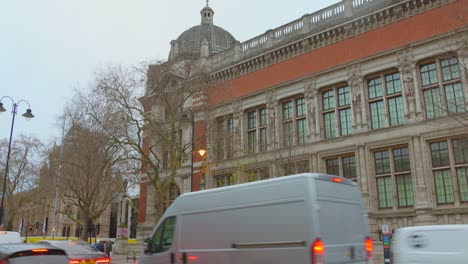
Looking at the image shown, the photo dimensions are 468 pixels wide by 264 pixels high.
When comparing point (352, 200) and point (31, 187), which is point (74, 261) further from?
point (31, 187)

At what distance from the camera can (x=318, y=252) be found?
811cm

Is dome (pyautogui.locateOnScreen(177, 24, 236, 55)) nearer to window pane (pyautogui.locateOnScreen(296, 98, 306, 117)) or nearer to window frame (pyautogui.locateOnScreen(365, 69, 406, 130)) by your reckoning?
window pane (pyautogui.locateOnScreen(296, 98, 306, 117))

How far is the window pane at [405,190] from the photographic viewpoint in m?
22.8

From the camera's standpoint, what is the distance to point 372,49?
2534 cm

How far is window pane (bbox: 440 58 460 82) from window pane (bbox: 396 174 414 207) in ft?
19.1

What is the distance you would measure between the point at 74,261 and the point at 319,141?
17594 millimetres

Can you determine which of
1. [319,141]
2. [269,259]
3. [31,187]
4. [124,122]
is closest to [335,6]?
[319,141]

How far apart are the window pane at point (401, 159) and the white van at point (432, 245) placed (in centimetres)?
1369

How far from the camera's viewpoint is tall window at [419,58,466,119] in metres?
22.1

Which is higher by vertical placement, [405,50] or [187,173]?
[405,50]

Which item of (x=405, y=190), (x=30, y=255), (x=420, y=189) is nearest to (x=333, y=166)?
(x=405, y=190)

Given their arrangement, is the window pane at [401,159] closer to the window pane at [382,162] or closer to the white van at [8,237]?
the window pane at [382,162]

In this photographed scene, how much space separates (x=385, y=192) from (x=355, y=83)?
691 cm

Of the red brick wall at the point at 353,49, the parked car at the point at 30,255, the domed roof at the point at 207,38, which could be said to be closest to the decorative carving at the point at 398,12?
the red brick wall at the point at 353,49
